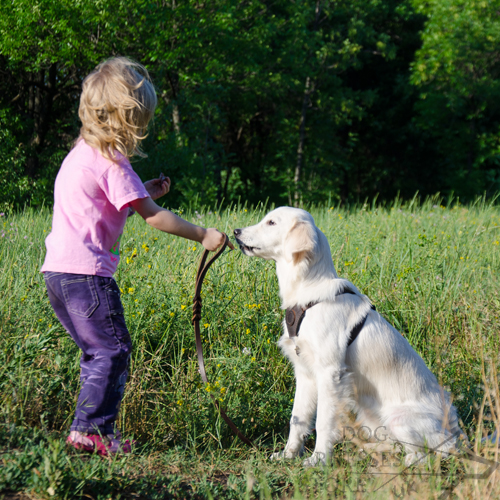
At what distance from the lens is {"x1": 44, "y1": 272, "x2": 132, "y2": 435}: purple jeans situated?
2.34 m

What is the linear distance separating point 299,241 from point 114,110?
4.21 ft

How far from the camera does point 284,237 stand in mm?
3037

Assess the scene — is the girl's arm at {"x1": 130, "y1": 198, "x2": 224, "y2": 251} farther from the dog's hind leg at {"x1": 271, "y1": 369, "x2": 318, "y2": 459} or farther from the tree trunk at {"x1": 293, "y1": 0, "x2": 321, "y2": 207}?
the tree trunk at {"x1": 293, "y1": 0, "x2": 321, "y2": 207}

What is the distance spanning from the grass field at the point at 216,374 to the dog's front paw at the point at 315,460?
0.08 m

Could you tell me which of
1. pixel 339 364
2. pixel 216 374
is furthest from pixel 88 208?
pixel 339 364

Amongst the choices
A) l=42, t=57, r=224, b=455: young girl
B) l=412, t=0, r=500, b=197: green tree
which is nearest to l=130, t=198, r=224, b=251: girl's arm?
l=42, t=57, r=224, b=455: young girl

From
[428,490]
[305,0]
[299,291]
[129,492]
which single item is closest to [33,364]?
[129,492]

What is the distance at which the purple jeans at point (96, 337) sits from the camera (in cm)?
234

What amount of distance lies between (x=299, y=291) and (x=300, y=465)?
101 cm

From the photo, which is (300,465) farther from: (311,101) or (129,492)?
(311,101)

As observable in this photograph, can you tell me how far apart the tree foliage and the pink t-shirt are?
9.42 metres

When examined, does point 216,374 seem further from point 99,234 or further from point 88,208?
point 88,208

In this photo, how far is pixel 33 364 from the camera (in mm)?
2902

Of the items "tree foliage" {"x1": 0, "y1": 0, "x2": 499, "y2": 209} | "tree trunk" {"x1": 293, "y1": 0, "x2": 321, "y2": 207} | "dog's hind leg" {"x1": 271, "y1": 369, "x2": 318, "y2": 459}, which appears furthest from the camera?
"tree trunk" {"x1": 293, "y1": 0, "x2": 321, "y2": 207}
